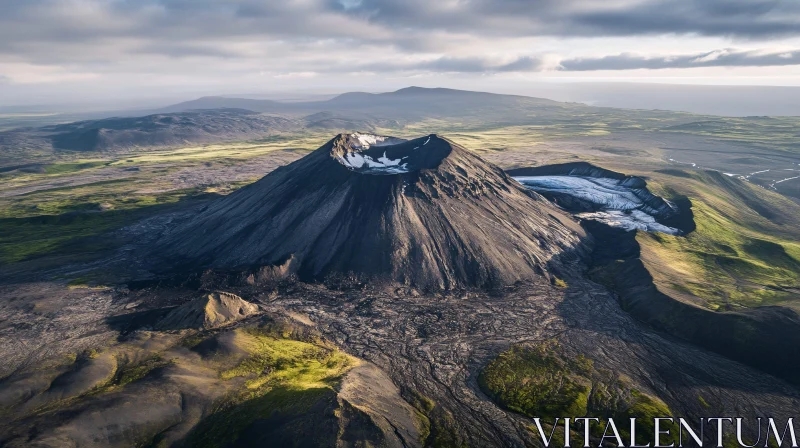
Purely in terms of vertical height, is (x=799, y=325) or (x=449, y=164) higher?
(x=449, y=164)

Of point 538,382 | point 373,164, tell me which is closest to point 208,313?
point 538,382

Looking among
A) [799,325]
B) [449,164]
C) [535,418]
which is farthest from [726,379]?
[449,164]

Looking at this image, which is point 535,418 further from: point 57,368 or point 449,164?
point 449,164

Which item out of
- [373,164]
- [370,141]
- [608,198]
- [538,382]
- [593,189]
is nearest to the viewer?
[538,382]

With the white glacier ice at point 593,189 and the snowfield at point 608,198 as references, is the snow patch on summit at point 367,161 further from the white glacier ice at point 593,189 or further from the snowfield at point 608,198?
the white glacier ice at point 593,189

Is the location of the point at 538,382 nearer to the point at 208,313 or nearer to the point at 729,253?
the point at 208,313

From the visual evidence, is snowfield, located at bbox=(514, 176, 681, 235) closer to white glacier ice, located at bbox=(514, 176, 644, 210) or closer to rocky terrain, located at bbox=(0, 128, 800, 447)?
white glacier ice, located at bbox=(514, 176, 644, 210)

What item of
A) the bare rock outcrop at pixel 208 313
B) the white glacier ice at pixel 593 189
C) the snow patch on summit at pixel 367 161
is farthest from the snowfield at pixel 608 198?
the bare rock outcrop at pixel 208 313
